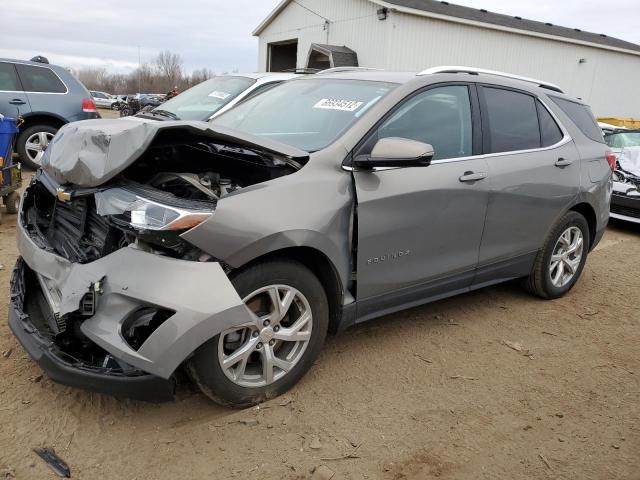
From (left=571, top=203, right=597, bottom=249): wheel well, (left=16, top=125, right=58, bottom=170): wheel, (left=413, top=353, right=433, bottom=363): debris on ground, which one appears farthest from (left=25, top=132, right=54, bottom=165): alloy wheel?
(left=571, top=203, right=597, bottom=249): wheel well

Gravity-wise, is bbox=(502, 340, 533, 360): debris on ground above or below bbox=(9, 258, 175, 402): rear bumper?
below

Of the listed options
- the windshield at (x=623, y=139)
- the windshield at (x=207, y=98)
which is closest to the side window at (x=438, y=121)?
the windshield at (x=207, y=98)

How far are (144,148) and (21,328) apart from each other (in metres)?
1.08

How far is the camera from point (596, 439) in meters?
2.82

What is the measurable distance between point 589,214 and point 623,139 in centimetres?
645

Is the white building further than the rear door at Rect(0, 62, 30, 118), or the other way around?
the white building

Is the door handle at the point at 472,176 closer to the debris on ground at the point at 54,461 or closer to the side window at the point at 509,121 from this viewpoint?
the side window at the point at 509,121

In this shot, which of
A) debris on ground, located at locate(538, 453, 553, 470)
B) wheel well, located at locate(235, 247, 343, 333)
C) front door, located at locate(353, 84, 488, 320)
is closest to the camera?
debris on ground, located at locate(538, 453, 553, 470)

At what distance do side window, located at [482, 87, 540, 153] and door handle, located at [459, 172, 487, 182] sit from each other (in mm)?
225

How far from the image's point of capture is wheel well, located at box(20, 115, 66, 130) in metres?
9.12

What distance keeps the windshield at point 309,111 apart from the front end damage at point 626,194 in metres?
5.95

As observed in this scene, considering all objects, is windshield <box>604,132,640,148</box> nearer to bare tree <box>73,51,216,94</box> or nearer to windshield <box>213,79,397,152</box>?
windshield <box>213,79,397,152</box>

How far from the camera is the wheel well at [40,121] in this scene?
9117 millimetres

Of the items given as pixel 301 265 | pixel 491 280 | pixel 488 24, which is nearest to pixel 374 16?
pixel 488 24
